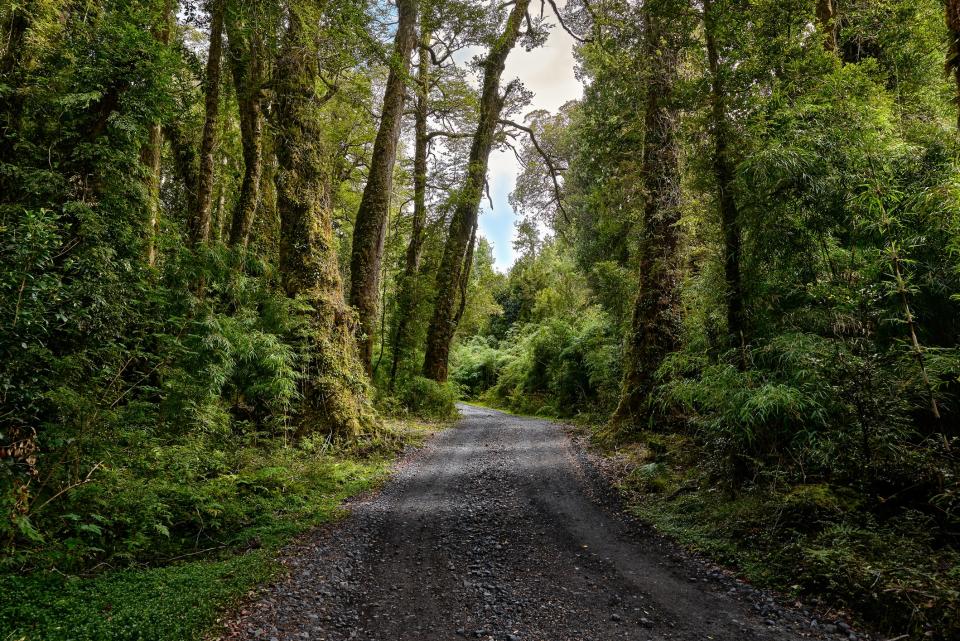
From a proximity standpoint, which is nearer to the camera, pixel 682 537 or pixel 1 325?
pixel 1 325

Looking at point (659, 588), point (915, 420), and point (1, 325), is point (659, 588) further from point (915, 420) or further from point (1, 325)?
point (1, 325)

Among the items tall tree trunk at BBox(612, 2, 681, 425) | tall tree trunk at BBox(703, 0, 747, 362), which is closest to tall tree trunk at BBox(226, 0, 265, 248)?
tall tree trunk at BBox(612, 2, 681, 425)

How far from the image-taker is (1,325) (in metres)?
4.12

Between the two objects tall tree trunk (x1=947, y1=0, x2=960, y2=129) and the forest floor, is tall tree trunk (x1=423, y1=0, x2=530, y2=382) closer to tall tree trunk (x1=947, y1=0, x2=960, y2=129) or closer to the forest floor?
the forest floor

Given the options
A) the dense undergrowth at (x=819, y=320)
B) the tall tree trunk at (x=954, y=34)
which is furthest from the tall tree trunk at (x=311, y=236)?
Answer: the tall tree trunk at (x=954, y=34)

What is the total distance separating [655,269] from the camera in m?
10.9

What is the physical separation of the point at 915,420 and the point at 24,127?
37.4 ft

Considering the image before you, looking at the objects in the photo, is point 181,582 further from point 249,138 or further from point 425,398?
point 425,398

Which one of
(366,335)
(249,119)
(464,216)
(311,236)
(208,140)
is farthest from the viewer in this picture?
(464,216)

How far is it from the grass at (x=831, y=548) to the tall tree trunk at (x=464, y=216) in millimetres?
11389

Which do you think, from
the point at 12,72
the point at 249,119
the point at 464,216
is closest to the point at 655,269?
the point at 464,216

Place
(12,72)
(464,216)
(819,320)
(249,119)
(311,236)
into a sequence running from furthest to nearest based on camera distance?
(464,216) < (249,119) < (311,236) < (12,72) < (819,320)

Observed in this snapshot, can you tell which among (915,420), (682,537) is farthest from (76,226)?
(915,420)

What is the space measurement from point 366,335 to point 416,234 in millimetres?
7061
